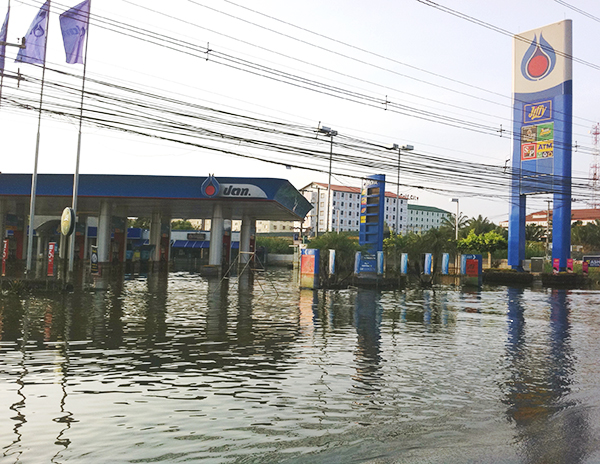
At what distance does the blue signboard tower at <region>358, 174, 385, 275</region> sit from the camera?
34469mm

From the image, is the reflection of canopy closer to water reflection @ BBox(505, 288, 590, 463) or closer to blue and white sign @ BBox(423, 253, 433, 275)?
blue and white sign @ BBox(423, 253, 433, 275)

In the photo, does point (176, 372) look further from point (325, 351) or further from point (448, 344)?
point (448, 344)

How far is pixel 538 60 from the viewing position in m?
54.7

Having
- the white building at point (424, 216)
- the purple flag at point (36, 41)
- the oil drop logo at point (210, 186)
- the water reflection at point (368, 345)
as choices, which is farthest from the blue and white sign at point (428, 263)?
the white building at point (424, 216)

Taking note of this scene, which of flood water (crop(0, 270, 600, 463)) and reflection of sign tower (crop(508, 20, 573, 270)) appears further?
reflection of sign tower (crop(508, 20, 573, 270))

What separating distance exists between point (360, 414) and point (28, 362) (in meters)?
5.80

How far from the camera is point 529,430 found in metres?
6.60

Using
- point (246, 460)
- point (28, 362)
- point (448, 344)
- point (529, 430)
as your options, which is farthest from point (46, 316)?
point (529, 430)

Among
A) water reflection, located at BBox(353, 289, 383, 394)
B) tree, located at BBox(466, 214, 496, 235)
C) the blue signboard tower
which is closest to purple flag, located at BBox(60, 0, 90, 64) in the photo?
water reflection, located at BBox(353, 289, 383, 394)

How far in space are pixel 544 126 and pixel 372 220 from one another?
2716 cm

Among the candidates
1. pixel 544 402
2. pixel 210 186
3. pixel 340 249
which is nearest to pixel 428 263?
pixel 340 249

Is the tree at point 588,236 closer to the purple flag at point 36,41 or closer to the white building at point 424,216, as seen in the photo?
the purple flag at point 36,41

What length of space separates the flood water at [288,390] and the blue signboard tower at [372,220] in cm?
1761

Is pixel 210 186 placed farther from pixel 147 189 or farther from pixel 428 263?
pixel 428 263
